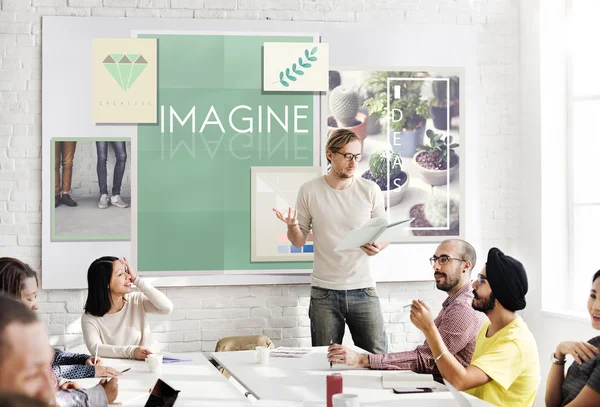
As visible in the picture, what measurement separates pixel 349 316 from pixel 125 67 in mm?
2318

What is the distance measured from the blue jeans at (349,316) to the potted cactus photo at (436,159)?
4.00ft

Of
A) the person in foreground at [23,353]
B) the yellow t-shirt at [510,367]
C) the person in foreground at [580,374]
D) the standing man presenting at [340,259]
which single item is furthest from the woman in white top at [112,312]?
the person in foreground at [23,353]

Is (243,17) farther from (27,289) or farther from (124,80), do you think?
(27,289)

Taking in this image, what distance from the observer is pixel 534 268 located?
5750 millimetres

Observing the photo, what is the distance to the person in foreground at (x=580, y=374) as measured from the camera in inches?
112

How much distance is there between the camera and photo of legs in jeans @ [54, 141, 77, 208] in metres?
5.41

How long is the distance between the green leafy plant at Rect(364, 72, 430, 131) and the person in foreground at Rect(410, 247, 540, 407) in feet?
8.57

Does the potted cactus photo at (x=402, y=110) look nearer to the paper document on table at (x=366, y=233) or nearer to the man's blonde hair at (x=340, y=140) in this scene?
the man's blonde hair at (x=340, y=140)

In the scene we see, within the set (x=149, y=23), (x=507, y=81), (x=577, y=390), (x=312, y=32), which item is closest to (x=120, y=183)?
(x=149, y=23)

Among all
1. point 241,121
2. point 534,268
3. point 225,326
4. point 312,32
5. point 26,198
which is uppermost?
point 312,32

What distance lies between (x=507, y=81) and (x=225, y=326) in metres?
2.77

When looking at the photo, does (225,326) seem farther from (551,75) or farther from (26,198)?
(551,75)

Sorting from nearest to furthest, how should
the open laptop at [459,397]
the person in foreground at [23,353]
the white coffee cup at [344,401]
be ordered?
the person in foreground at [23,353] → the white coffee cup at [344,401] → the open laptop at [459,397]

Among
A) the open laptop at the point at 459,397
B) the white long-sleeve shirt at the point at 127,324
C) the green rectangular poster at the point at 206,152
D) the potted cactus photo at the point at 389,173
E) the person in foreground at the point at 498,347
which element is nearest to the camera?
the open laptop at the point at 459,397
